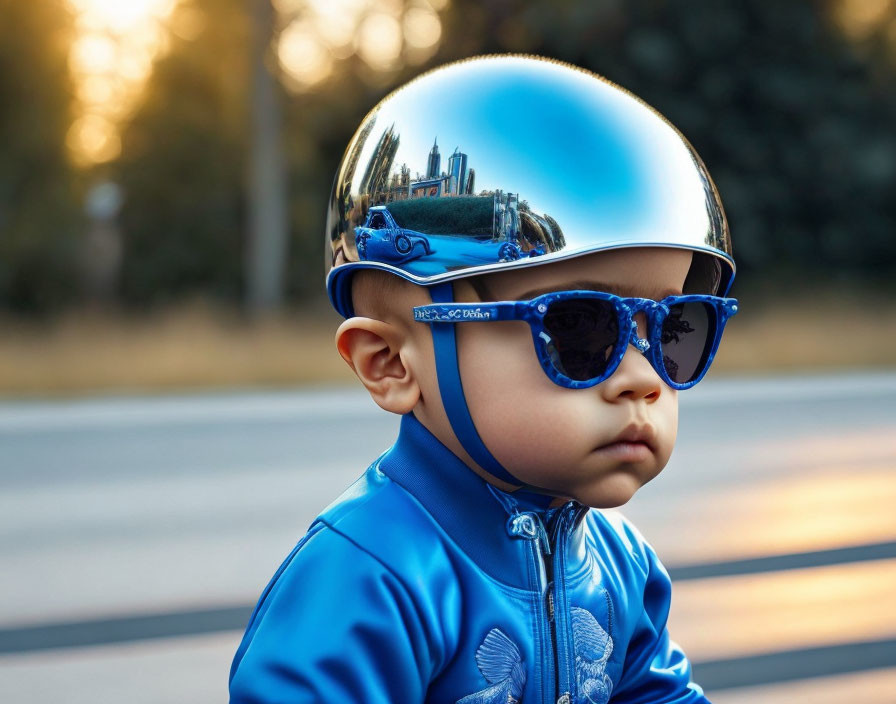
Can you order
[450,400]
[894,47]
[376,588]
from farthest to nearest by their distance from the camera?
[894,47] → [450,400] → [376,588]

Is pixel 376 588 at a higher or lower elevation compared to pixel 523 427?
lower

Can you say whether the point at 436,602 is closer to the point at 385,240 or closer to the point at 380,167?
the point at 385,240

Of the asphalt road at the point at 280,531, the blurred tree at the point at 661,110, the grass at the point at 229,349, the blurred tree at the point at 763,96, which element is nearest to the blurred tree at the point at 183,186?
the blurred tree at the point at 661,110

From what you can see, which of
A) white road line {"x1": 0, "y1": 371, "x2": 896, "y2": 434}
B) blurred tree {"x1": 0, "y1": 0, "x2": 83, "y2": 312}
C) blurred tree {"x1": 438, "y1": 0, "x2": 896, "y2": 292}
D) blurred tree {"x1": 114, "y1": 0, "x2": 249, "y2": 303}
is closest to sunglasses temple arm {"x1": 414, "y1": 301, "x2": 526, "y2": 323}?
white road line {"x1": 0, "y1": 371, "x2": 896, "y2": 434}

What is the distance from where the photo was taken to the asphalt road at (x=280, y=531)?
133 inches

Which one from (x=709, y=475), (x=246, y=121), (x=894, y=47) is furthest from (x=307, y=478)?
(x=894, y=47)

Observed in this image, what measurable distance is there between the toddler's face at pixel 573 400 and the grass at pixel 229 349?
995 centimetres

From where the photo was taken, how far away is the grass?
11.3m

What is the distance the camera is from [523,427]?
4.70 ft

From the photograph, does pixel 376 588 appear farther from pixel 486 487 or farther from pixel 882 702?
pixel 882 702

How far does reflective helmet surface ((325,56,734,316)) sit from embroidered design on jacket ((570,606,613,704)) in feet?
1.55

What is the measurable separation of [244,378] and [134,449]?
3411 millimetres

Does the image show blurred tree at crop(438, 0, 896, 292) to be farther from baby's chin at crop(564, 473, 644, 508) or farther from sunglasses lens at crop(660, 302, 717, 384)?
baby's chin at crop(564, 473, 644, 508)

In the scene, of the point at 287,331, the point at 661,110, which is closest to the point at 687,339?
the point at 287,331
